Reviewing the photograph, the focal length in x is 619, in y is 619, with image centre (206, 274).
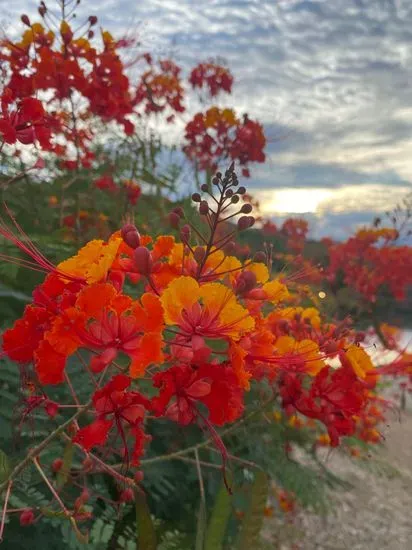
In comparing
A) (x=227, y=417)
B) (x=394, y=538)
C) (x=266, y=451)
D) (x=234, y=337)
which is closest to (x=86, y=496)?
(x=227, y=417)

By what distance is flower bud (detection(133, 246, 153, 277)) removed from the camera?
102 cm

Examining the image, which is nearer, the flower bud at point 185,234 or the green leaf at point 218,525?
the flower bud at point 185,234

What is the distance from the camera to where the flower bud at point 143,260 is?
3.35 feet

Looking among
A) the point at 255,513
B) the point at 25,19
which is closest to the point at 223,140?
the point at 25,19

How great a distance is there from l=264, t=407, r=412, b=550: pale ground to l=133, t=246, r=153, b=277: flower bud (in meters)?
2.78

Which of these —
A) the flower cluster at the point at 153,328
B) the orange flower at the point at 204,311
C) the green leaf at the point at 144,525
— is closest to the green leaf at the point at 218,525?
the green leaf at the point at 144,525

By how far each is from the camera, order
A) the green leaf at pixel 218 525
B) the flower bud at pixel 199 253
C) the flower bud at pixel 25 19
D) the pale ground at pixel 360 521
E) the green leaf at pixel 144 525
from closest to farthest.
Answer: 1. the flower bud at pixel 199 253
2. the green leaf at pixel 144 525
3. the green leaf at pixel 218 525
4. the flower bud at pixel 25 19
5. the pale ground at pixel 360 521

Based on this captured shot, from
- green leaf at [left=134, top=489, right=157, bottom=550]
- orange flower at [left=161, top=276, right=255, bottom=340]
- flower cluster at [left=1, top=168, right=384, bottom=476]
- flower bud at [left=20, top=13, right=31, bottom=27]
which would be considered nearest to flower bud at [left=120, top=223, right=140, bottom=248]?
flower cluster at [left=1, top=168, right=384, bottom=476]

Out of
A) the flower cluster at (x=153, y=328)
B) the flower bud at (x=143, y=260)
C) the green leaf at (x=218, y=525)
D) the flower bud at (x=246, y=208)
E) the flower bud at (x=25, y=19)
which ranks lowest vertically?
the green leaf at (x=218, y=525)

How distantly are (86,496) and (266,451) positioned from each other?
1.80 meters

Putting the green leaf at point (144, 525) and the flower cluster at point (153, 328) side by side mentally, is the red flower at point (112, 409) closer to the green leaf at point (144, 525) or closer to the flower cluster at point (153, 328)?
the flower cluster at point (153, 328)

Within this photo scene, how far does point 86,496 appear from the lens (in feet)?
4.29

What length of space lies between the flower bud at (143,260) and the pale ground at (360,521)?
2780 mm

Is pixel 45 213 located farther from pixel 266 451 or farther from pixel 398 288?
pixel 398 288
